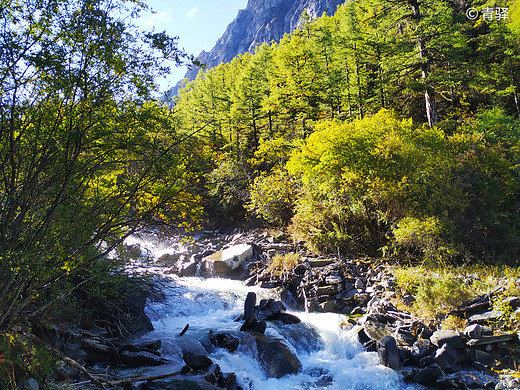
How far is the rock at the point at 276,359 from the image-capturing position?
6762 mm

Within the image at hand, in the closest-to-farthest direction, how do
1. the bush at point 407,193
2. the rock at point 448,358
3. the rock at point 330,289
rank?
the rock at point 448,358 < the rock at point 330,289 < the bush at point 407,193

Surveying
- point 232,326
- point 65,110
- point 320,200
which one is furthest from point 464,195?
point 65,110

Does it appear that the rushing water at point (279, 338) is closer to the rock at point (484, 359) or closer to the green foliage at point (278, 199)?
the rock at point (484, 359)

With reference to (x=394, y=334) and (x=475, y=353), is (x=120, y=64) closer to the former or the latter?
(x=394, y=334)

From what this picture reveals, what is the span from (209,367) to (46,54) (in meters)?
5.76

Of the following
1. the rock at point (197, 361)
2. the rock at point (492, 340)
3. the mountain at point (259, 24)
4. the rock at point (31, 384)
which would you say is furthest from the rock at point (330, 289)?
the mountain at point (259, 24)

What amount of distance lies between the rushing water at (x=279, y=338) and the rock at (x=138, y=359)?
0.27 meters

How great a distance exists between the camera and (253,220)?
1850cm

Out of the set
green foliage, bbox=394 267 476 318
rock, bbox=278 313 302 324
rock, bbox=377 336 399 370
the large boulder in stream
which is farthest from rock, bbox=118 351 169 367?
the large boulder in stream

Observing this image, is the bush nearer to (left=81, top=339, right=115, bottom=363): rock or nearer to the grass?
the grass

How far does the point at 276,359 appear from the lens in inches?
273

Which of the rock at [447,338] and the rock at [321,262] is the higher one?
the rock at [321,262]

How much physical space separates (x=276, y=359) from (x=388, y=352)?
2.32 meters

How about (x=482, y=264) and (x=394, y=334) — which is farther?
(x=482, y=264)
